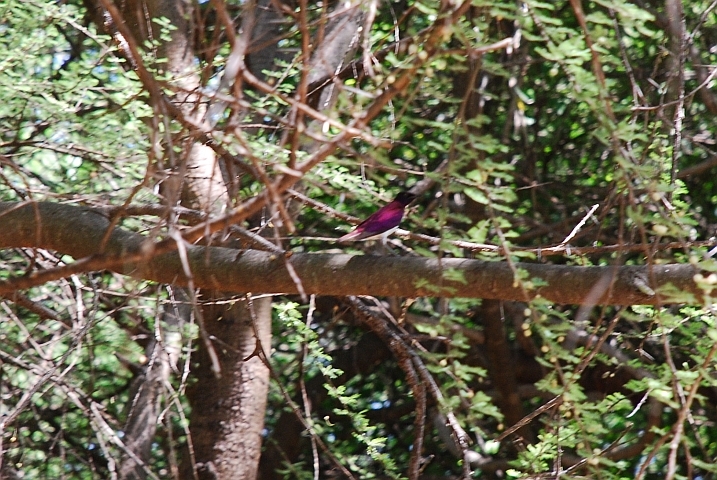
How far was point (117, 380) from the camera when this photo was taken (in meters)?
6.46

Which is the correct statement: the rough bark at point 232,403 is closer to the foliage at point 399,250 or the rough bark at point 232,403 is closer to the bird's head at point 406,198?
the foliage at point 399,250

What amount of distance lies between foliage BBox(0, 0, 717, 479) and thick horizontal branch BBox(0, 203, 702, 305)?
109 millimetres

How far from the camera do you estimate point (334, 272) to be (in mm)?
3152

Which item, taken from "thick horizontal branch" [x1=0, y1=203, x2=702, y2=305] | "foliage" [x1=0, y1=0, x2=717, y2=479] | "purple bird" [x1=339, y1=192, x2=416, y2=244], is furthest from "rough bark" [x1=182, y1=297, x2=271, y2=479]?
"thick horizontal branch" [x1=0, y1=203, x2=702, y2=305]

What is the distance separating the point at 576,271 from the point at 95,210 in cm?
172

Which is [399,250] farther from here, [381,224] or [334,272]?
[334,272]

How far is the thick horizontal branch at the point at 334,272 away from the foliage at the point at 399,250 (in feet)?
0.36

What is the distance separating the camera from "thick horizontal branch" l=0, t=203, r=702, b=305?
2.92 meters

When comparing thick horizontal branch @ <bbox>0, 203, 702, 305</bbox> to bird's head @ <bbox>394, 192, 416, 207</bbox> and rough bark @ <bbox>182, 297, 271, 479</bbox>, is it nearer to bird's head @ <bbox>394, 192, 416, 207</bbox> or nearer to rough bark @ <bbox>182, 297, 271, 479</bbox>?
bird's head @ <bbox>394, 192, 416, 207</bbox>

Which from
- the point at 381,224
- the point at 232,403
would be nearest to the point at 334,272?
the point at 381,224

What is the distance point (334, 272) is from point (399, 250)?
111 inches

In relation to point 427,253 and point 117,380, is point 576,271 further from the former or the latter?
point 117,380

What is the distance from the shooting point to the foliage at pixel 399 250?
3779 mm

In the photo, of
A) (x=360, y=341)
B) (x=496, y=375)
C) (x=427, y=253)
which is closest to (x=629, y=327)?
(x=496, y=375)
